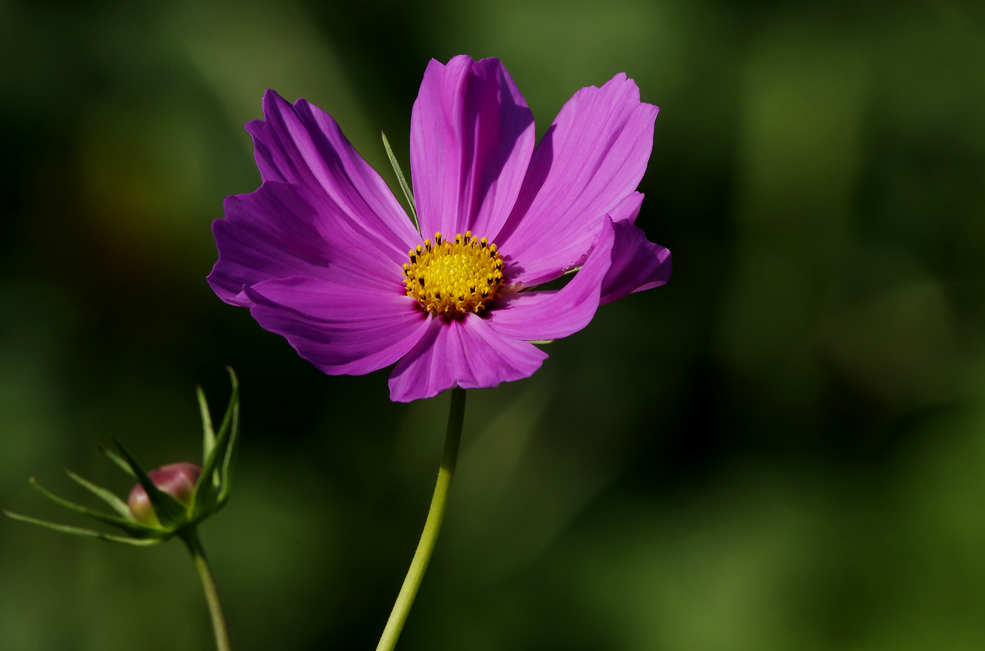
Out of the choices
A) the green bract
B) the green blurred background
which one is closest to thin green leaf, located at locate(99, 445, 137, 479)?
the green bract

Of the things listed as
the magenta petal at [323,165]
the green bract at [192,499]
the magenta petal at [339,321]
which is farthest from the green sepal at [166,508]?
the magenta petal at [323,165]

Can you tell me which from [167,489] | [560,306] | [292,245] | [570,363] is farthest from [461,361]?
[570,363]

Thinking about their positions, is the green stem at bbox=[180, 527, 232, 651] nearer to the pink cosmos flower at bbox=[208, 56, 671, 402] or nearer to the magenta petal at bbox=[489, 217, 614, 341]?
the pink cosmos flower at bbox=[208, 56, 671, 402]

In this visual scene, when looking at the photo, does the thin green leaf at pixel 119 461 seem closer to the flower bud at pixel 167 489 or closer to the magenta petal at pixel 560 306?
the flower bud at pixel 167 489

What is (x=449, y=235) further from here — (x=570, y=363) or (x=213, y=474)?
(x=570, y=363)

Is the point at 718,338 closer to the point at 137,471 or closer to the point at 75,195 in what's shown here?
the point at 75,195

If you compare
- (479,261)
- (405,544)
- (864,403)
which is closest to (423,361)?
(479,261)
